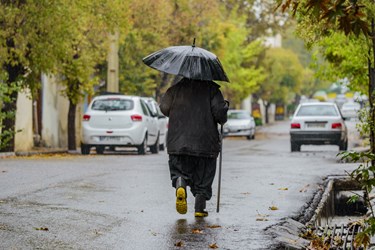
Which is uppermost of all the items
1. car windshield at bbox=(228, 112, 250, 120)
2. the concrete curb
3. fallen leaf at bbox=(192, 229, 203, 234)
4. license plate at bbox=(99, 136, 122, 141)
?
car windshield at bbox=(228, 112, 250, 120)

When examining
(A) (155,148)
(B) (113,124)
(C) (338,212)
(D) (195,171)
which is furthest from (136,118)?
(D) (195,171)

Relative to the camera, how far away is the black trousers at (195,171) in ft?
36.5

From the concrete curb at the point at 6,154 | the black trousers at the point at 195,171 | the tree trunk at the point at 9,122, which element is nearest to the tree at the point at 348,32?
the black trousers at the point at 195,171

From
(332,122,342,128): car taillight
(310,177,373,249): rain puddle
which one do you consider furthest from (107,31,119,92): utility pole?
(310,177,373,249): rain puddle

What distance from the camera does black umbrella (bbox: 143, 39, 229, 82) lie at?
10.9m

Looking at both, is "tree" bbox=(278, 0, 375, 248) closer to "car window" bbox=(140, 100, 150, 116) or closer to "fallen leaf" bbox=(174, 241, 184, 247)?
"fallen leaf" bbox=(174, 241, 184, 247)

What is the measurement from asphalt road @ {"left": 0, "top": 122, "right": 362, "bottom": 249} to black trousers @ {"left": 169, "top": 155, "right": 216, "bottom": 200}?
13.5 inches

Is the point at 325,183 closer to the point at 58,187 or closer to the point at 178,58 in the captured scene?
the point at 58,187

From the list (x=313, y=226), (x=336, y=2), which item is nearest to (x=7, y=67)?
(x=313, y=226)

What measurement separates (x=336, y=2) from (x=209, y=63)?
16.8ft

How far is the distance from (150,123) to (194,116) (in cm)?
1812

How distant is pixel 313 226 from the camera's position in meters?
11.0

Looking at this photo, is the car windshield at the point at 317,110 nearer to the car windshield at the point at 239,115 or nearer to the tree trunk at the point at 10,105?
the tree trunk at the point at 10,105

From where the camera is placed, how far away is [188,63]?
11.0 metres
